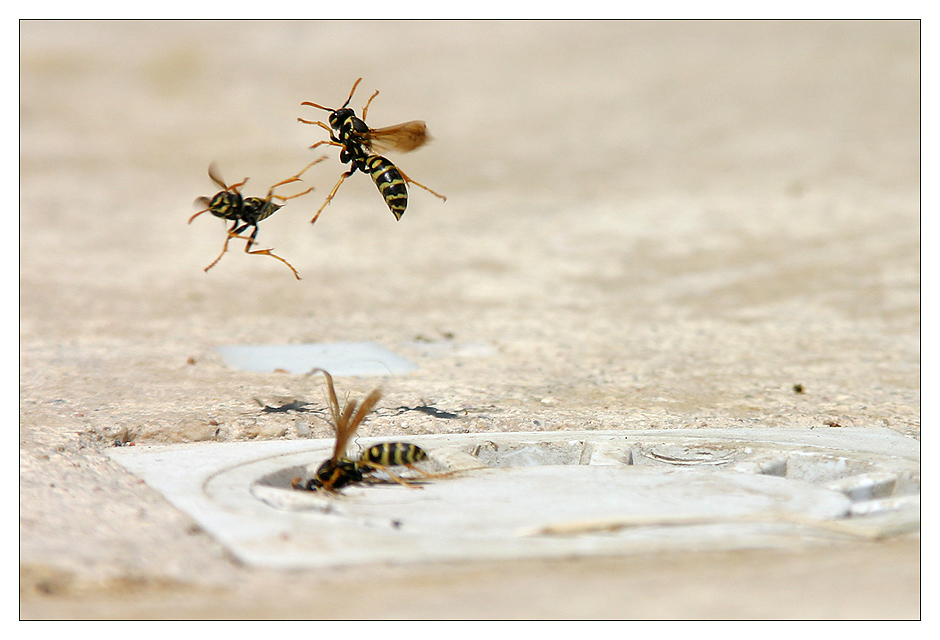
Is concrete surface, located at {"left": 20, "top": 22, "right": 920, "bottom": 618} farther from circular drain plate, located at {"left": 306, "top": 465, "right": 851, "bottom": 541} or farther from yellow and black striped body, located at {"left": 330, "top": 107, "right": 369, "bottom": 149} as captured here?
yellow and black striped body, located at {"left": 330, "top": 107, "right": 369, "bottom": 149}

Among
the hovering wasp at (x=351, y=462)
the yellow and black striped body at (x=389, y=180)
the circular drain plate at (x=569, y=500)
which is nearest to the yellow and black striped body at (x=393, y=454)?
the hovering wasp at (x=351, y=462)

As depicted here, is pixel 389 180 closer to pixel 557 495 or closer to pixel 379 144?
pixel 379 144

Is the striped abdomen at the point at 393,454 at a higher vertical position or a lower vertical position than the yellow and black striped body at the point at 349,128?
lower

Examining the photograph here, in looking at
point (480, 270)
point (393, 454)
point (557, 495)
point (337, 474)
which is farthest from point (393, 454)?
point (480, 270)

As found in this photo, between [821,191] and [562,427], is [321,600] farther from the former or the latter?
[821,191]

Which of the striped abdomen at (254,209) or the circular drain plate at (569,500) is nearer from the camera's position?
the circular drain plate at (569,500)

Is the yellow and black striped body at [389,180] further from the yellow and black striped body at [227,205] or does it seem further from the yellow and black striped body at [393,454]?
the yellow and black striped body at [393,454]
